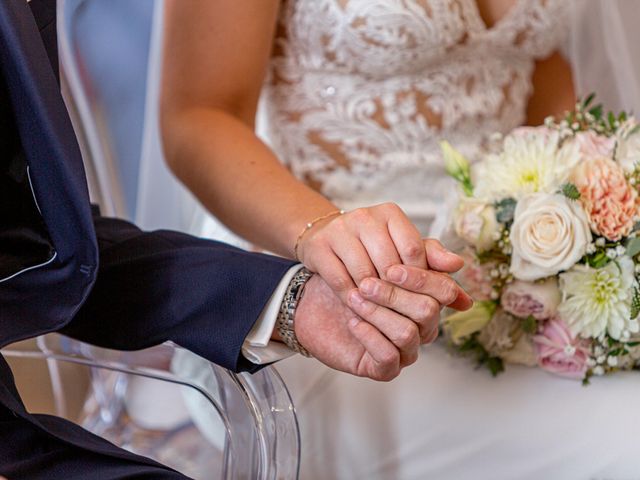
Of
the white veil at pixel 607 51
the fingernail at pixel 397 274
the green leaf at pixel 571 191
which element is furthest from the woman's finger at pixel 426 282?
the white veil at pixel 607 51

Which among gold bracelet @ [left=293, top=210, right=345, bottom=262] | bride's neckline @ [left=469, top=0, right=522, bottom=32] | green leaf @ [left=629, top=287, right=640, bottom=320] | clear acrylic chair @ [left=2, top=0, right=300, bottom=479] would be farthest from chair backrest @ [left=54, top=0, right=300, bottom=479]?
bride's neckline @ [left=469, top=0, right=522, bottom=32]

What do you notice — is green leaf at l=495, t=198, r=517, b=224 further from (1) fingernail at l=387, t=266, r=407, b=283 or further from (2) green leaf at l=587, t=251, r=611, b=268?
(1) fingernail at l=387, t=266, r=407, b=283

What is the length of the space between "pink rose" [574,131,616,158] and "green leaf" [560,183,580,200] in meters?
0.07

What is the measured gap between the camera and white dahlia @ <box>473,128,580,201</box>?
3.19 feet

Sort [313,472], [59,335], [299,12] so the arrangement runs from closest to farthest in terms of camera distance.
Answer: [59,335] → [313,472] → [299,12]

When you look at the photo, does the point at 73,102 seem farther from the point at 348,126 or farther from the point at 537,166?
the point at 537,166

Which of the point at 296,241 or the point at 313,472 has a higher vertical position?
the point at 296,241

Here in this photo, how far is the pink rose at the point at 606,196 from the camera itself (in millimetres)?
929

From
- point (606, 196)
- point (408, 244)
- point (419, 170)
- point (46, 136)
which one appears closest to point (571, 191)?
point (606, 196)

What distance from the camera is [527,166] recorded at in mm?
997

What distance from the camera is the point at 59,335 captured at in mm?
937

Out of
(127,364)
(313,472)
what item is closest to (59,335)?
(127,364)

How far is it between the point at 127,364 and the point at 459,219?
39 cm

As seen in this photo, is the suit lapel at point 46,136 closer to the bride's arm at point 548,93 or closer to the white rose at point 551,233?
the white rose at point 551,233
